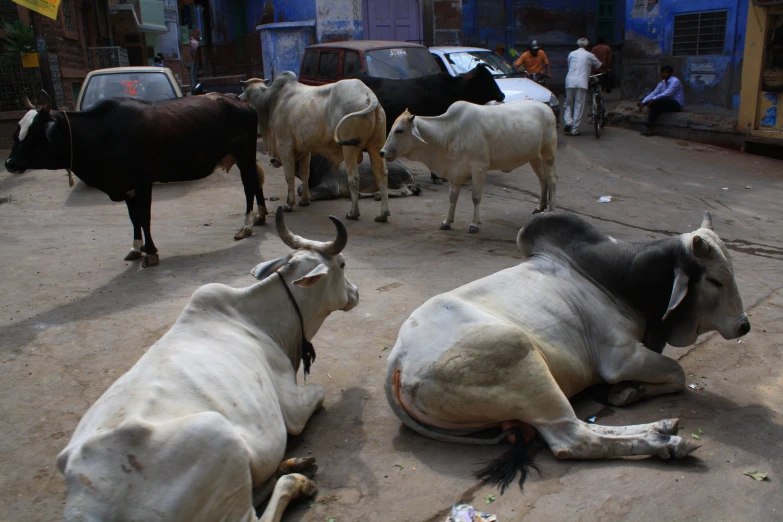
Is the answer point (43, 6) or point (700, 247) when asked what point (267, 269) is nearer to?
point (700, 247)

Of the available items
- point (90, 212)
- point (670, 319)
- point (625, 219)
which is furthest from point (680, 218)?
point (90, 212)

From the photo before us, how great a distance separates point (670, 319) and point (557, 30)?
2023 centimetres

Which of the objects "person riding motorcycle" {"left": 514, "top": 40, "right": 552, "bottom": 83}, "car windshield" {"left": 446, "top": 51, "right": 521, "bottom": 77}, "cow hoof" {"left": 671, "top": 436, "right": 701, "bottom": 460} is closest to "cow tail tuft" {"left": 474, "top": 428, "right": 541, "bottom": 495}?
"cow hoof" {"left": 671, "top": 436, "right": 701, "bottom": 460}

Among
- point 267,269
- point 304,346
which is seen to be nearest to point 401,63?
point 267,269

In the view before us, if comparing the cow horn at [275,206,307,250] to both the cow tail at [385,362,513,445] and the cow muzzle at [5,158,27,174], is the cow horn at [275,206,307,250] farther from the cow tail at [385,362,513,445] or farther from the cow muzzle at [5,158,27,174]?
the cow muzzle at [5,158,27,174]

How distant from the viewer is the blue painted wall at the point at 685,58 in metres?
14.5

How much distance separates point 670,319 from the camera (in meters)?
4.02

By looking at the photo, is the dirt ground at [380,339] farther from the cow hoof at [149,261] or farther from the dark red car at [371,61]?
the dark red car at [371,61]

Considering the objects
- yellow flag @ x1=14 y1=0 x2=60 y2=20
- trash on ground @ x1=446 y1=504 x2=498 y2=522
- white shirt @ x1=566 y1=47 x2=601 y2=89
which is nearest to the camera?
trash on ground @ x1=446 y1=504 x2=498 y2=522

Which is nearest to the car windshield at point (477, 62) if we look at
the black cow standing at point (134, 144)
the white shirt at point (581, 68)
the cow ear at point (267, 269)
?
the white shirt at point (581, 68)

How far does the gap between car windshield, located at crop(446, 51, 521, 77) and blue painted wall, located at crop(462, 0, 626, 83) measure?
25.2 feet

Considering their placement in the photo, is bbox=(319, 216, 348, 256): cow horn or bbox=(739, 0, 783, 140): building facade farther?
bbox=(739, 0, 783, 140): building facade

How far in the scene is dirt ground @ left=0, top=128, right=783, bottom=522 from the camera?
3.13 metres

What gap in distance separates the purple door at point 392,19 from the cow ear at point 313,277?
15182 mm
